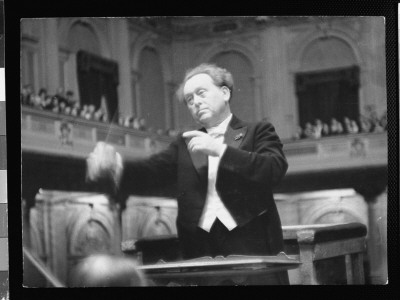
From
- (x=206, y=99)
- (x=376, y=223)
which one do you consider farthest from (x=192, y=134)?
(x=376, y=223)

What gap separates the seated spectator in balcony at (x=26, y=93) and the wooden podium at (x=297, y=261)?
0.90 metres

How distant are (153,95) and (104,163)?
0.43 metres

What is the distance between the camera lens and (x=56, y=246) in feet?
11.7

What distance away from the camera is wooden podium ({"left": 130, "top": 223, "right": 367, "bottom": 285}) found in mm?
3486

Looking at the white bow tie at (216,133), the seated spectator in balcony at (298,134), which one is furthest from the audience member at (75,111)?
the seated spectator in balcony at (298,134)

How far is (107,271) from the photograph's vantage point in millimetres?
3553

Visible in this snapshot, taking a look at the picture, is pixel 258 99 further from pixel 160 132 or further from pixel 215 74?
pixel 160 132

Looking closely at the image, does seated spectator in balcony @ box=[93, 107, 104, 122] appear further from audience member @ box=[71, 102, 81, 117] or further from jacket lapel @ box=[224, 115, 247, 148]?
jacket lapel @ box=[224, 115, 247, 148]

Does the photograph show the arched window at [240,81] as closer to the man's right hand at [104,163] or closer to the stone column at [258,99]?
the stone column at [258,99]

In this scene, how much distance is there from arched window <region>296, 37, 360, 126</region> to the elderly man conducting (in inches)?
9.6

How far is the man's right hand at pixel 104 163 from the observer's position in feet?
11.7
